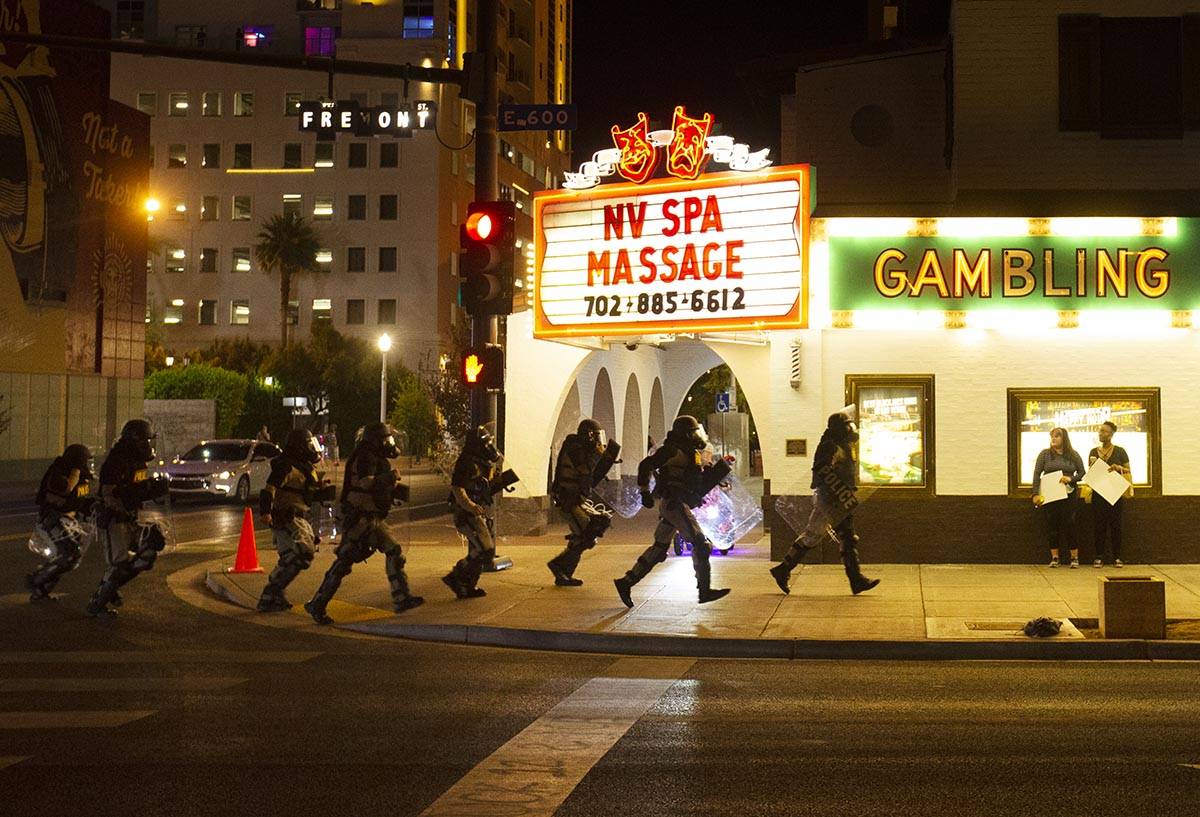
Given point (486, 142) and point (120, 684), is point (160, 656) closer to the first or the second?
point (120, 684)

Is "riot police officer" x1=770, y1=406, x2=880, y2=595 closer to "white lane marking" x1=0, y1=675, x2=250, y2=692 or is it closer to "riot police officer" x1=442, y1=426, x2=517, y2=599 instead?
"riot police officer" x1=442, y1=426, x2=517, y2=599

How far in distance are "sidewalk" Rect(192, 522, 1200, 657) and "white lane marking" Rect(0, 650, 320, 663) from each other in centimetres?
159

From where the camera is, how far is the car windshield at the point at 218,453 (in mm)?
32094

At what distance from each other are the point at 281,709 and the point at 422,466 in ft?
167

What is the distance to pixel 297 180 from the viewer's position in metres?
78.6

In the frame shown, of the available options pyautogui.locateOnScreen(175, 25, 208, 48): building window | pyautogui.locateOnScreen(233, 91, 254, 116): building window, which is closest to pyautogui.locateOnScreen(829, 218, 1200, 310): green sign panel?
pyautogui.locateOnScreen(233, 91, 254, 116): building window

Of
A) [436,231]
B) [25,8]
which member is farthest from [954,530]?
[436,231]

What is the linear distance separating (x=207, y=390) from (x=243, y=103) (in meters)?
33.3

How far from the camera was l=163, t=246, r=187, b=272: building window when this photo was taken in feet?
261

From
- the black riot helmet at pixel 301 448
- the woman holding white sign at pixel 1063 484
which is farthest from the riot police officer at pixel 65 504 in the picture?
the woman holding white sign at pixel 1063 484

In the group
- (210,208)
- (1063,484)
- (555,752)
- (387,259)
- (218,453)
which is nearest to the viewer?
(555,752)

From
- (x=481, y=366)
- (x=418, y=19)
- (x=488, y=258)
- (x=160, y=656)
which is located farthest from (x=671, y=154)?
(x=418, y=19)

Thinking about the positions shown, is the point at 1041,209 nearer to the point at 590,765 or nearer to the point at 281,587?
the point at 281,587

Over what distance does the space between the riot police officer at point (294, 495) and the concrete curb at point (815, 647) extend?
2.14 metres
